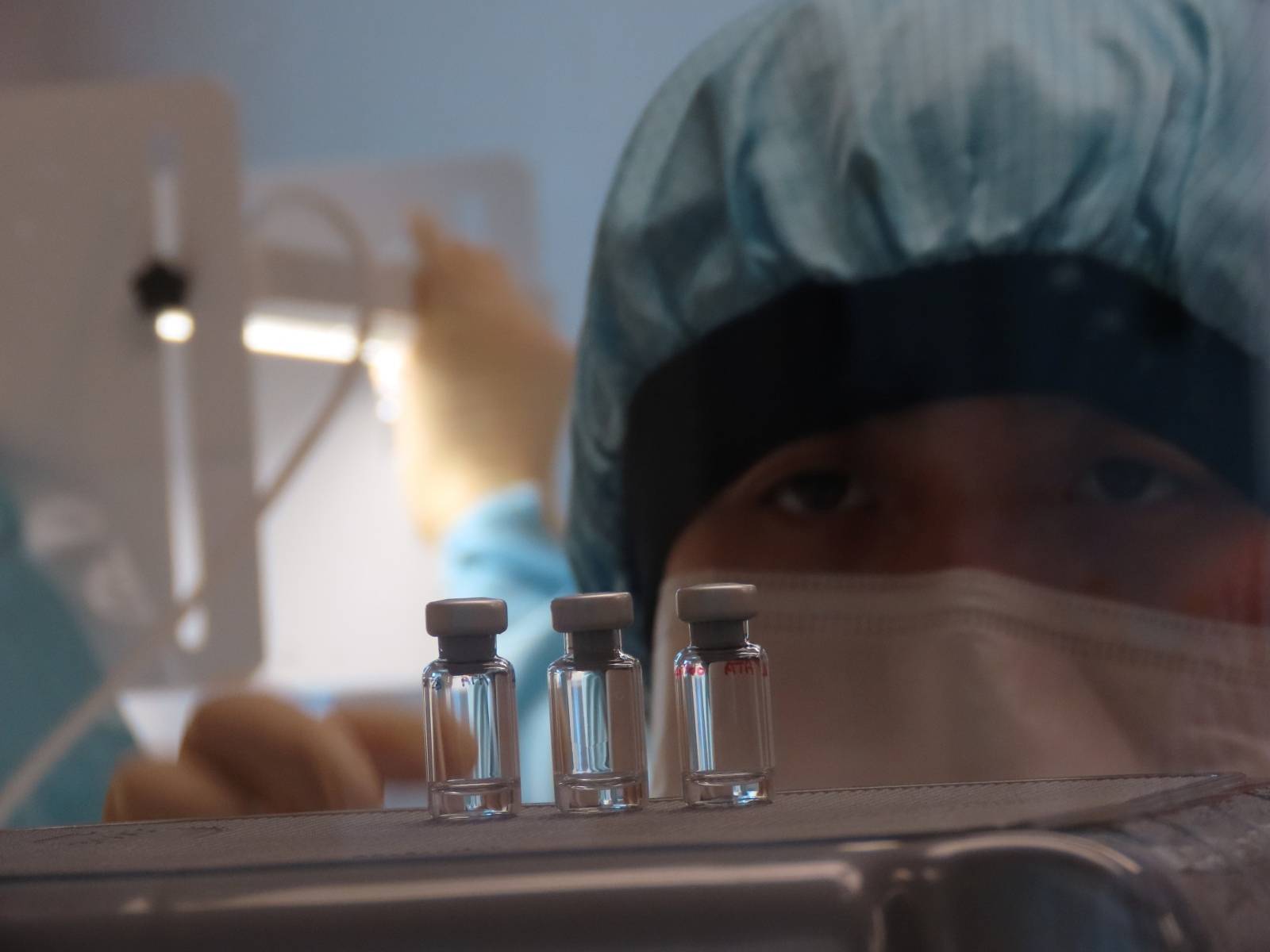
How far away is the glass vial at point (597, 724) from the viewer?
549mm

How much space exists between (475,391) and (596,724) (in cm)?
30

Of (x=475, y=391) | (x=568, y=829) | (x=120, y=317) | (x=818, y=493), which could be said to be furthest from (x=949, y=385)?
(x=120, y=317)

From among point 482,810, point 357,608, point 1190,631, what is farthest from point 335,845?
point 1190,631

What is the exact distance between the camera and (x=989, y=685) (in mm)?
705

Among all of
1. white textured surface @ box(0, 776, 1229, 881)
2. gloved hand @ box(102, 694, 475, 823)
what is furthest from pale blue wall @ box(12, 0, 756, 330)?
white textured surface @ box(0, 776, 1229, 881)

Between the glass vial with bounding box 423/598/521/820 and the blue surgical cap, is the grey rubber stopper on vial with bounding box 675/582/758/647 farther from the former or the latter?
the blue surgical cap

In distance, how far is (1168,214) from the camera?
29.0 inches

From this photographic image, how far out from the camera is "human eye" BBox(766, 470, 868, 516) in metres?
0.79

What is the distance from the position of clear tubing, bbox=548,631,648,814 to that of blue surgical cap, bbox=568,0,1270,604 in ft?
0.86

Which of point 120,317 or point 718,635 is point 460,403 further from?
point 718,635

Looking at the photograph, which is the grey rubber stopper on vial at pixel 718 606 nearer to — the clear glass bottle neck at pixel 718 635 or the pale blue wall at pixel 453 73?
the clear glass bottle neck at pixel 718 635

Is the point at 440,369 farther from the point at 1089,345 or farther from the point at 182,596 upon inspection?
the point at 1089,345

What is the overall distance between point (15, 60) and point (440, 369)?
369 millimetres

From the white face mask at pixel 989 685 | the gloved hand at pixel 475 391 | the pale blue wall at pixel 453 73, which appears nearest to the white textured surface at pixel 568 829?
the white face mask at pixel 989 685
